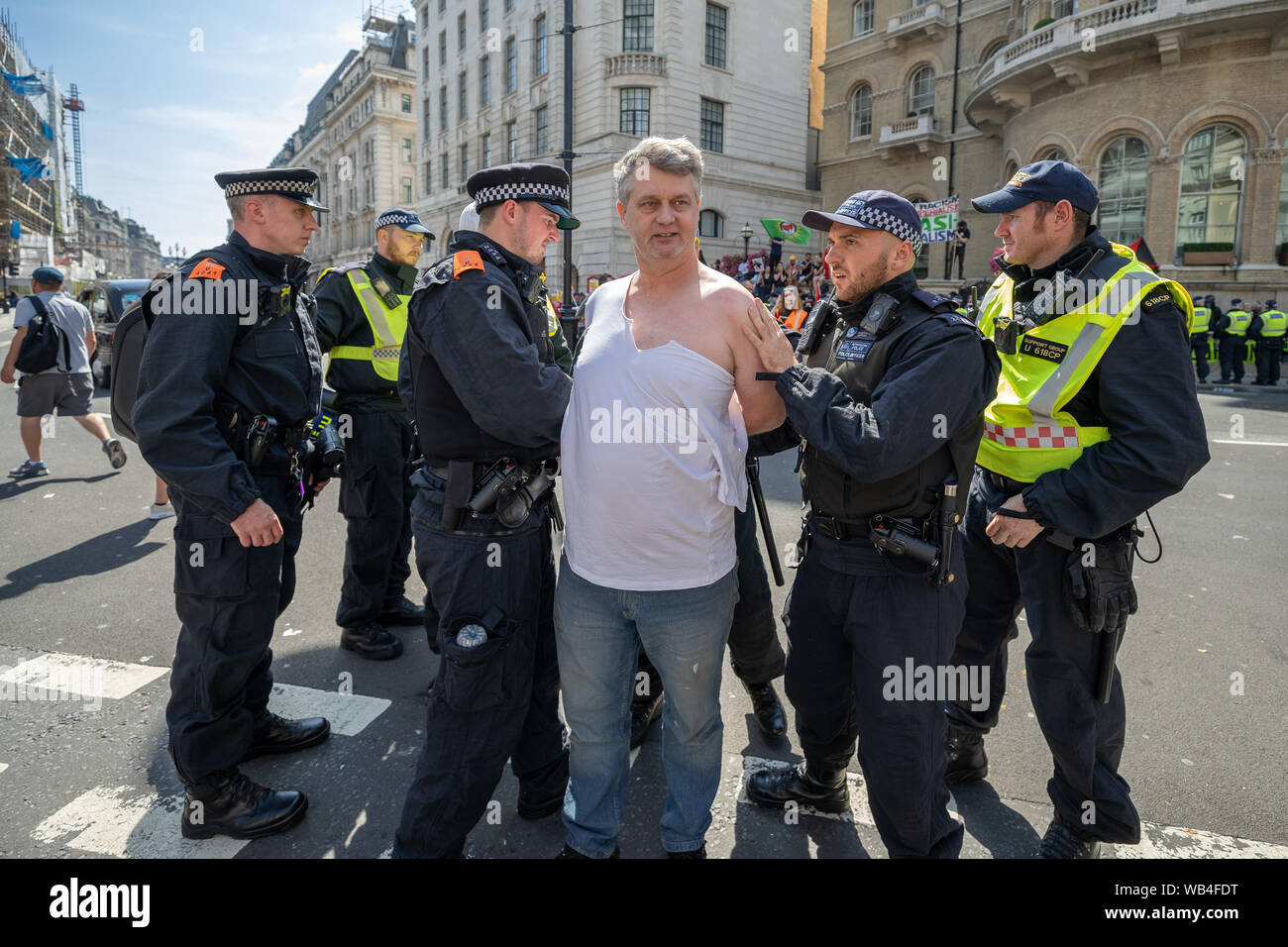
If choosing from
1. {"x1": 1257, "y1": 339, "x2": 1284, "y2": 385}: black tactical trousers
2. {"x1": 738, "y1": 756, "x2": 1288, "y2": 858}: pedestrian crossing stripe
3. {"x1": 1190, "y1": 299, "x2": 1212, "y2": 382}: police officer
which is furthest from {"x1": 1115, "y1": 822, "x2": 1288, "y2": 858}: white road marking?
{"x1": 1257, "y1": 339, "x2": 1284, "y2": 385}: black tactical trousers

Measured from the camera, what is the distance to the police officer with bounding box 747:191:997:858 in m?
2.16

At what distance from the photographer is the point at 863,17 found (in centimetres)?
3262

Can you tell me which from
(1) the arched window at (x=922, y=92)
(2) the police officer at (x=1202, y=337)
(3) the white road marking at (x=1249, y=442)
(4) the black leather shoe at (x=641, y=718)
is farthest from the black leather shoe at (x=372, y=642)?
(1) the arched window at (x=922, y=92)

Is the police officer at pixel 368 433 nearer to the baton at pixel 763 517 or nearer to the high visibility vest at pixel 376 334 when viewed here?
the high visibility vest at pixel 376 334

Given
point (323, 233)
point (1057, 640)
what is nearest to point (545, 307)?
point (1057, 640)

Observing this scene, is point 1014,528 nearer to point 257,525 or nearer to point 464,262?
point 464,262

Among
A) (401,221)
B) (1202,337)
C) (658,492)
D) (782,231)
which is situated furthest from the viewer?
(782,231)

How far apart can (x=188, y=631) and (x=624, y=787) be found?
1.67 metres

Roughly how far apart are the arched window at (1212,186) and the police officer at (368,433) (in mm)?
23888

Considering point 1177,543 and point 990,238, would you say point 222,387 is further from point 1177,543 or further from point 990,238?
point 990,238

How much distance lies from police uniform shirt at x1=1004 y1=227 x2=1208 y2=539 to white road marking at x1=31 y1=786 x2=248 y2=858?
3069 millimetres

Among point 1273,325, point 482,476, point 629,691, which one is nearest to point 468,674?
point 629,691

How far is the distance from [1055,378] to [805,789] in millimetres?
1714

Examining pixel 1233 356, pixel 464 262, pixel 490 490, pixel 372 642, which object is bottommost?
pixel 372 642
